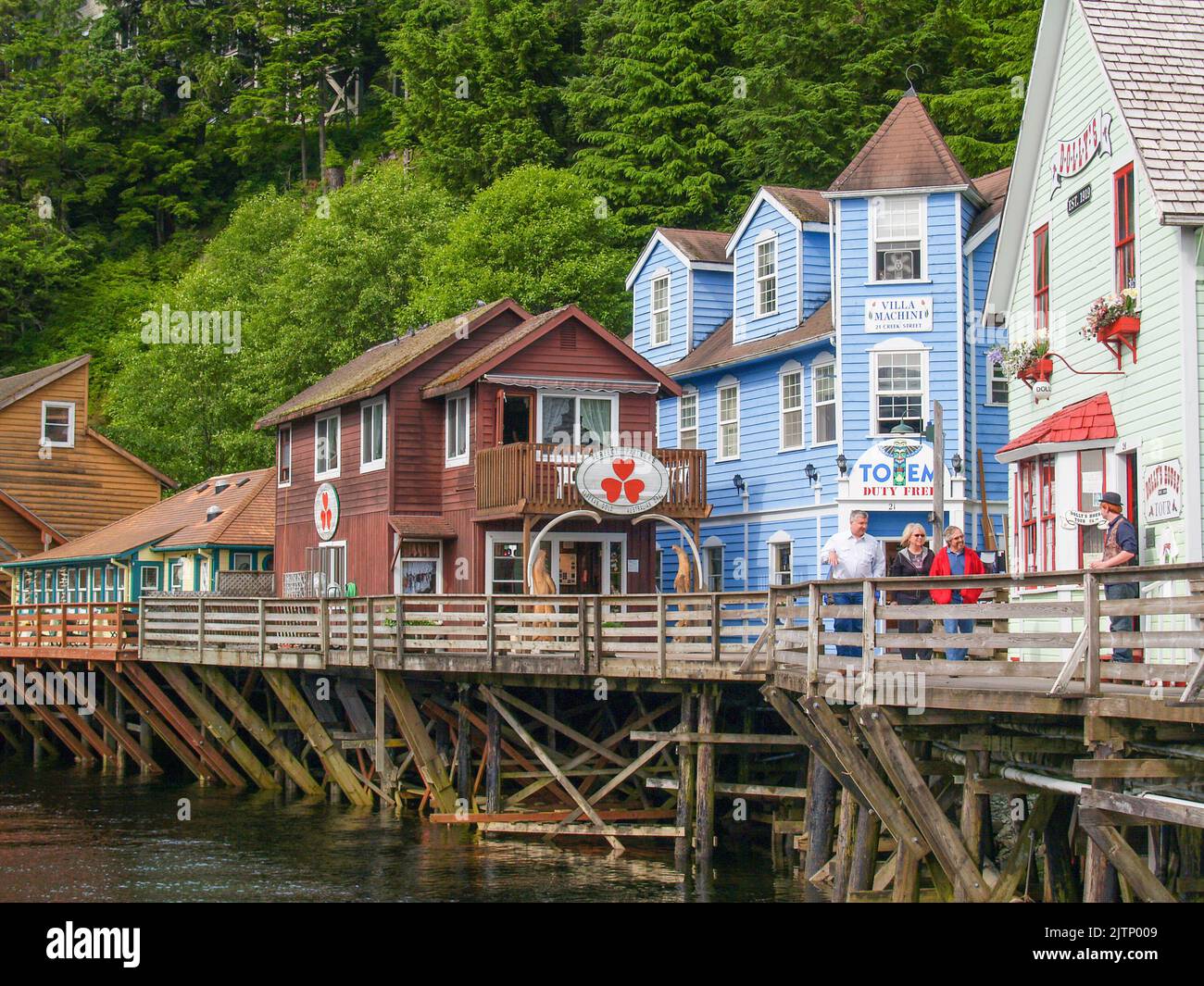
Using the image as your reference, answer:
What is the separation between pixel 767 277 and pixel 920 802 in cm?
2108

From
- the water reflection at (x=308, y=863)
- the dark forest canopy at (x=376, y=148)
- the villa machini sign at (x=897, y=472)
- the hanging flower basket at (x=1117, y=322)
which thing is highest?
the dark forest canopy at (x=376, y=148)

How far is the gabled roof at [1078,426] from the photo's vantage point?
19.8m

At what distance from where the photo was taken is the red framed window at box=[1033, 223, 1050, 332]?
22.7m

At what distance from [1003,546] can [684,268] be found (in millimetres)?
10368

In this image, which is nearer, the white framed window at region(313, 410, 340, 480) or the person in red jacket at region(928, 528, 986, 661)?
the person in red jacket at region(928, 528, 986, 661)


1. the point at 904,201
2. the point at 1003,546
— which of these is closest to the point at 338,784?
the point at 1003,546

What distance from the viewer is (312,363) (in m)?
52.0

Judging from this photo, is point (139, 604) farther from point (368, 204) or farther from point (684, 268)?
point (368, 204)

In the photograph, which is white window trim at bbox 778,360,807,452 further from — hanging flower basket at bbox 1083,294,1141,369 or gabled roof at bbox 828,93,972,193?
hanging flower basket at bbox 1083,294,1141,369

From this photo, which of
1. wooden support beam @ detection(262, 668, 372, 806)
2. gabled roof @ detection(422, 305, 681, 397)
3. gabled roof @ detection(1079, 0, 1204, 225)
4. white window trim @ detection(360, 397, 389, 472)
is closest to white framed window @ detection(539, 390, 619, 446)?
gabled roof @ detection(422, 305, 681, 397)

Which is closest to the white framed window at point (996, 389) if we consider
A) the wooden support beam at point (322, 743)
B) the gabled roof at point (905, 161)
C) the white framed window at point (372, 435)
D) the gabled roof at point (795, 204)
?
the gabled roof at point (905, 161)

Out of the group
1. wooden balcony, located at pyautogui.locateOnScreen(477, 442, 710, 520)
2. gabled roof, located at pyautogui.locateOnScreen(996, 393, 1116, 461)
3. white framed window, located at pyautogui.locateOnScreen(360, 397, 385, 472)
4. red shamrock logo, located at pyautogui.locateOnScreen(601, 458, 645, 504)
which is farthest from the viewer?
white framed window, located at pyautogui.locateOnScreen(360, 397, 385, 472)

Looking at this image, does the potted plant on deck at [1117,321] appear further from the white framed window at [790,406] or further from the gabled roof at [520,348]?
the white framed window at [790,406]

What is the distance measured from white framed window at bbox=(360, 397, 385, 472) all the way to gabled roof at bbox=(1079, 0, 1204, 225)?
56.0 ft
